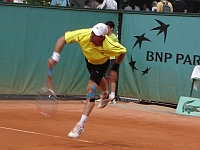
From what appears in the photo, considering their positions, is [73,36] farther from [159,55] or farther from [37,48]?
[159,55]

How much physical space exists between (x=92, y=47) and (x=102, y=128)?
2.00m

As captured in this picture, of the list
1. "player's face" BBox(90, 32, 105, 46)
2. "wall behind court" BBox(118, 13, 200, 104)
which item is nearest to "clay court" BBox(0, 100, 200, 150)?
"wall behind court" BBox(118, 13, 200, 104)

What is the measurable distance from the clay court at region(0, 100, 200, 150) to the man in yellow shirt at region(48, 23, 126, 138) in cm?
50

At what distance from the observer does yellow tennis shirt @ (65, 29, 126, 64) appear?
8.50 m

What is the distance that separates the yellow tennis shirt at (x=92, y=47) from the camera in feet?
27.9

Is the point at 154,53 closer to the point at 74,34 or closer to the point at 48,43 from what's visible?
the point at 48,43

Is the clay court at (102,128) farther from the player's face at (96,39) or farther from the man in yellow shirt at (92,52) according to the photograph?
the player's face at (96,39)

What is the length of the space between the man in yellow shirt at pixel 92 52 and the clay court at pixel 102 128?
504 mm

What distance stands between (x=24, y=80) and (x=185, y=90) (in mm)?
3900

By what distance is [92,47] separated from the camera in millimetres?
8695

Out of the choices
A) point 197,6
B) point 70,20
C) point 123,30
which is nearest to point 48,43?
point 70,20

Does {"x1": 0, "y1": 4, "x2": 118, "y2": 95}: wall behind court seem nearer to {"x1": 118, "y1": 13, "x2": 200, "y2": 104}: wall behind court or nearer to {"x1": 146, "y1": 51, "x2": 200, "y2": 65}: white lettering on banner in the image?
{"x1": 118, "y1": 13, "x2": 200, "y2": 104}: wall behind court

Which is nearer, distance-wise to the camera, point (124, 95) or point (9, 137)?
point (9, 137)

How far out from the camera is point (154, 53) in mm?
14062
